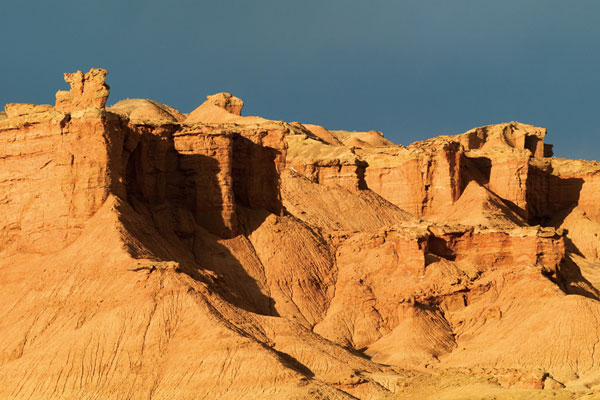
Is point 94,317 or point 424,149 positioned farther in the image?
point 424,149

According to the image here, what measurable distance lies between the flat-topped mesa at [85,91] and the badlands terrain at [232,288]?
328 mm

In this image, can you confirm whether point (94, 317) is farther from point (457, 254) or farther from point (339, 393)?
point (457, 254)

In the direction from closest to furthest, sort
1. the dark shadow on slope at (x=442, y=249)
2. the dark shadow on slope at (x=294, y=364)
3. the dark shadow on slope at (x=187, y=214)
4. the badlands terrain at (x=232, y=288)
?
the badlands terrain at (x=232, y=288), the dark shadow on slope at (x=294, y=364), the dark shadow on slope at (x=187, y=214), the dark shadow on slope at (x=442, y=249)

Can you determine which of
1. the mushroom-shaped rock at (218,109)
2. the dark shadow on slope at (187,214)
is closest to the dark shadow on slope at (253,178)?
the dark shadow on slope at (187,214)

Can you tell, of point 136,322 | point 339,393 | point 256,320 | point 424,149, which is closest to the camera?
point 339,393

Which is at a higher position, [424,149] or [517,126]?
[517,126]

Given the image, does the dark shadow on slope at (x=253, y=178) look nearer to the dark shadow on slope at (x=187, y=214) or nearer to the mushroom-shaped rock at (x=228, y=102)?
the dark shadow on slope at (x=187, y=214)

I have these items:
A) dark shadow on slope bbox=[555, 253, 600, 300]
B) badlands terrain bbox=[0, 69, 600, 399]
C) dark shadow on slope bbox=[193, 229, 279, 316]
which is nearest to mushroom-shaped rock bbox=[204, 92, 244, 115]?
badlands terrain bbox=[0, 69, 600, 399]

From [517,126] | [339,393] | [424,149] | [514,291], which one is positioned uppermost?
[517,126]

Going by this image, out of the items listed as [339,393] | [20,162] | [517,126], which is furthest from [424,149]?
[339,393]

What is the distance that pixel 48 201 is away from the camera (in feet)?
192

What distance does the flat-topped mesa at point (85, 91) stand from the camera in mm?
86250

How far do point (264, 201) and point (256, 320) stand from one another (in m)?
19.3

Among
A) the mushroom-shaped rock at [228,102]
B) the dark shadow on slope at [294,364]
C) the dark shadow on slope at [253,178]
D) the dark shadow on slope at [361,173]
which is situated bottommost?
the dark shadow on slope at [294,364]
